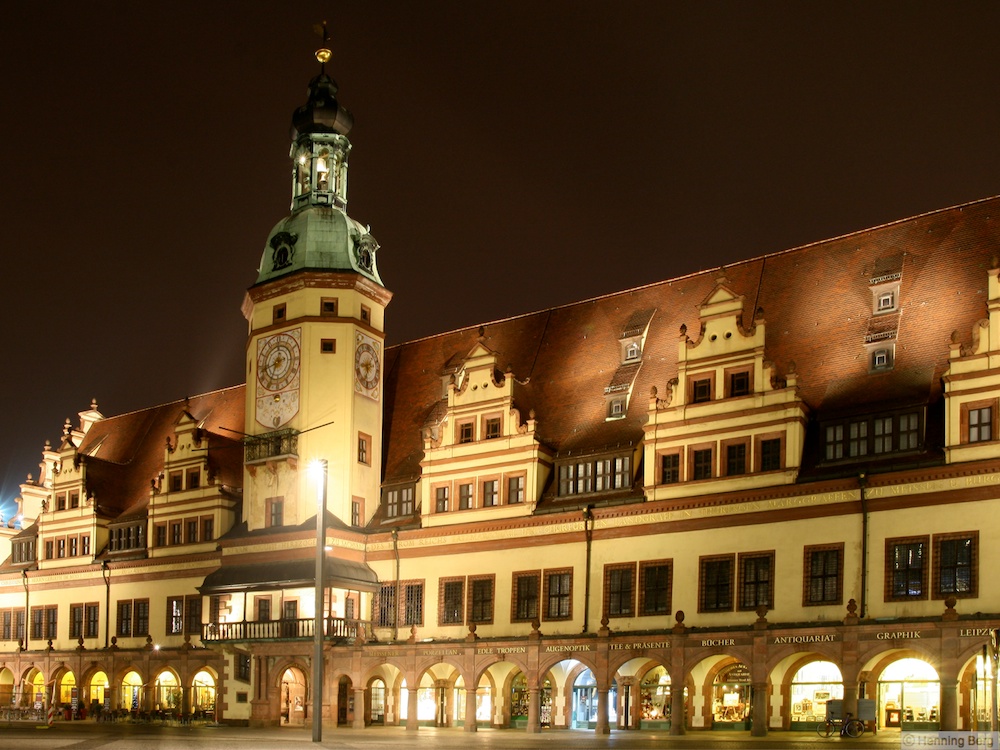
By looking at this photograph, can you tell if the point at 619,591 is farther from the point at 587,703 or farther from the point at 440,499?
the point at 440,499

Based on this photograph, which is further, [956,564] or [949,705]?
[956,564]

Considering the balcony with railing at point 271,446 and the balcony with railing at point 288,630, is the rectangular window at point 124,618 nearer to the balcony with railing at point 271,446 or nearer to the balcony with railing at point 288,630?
the balcony with railing at point 288,630

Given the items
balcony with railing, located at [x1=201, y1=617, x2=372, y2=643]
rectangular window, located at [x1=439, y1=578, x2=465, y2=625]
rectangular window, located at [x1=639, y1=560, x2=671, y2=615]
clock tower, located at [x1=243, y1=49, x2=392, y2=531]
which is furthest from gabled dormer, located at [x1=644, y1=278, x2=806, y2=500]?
clock tower, located at [x1=243, y1=49, x2=392, y2=531]

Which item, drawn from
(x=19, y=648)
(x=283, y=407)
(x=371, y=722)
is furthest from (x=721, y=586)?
(x=19, y=648)

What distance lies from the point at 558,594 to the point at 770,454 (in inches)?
365

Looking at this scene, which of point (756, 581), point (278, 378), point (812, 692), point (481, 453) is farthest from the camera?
point (278, 378)

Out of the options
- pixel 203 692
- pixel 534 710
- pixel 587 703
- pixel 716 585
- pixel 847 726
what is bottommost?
pixel 203 692

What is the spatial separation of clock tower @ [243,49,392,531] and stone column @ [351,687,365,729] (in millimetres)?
7066

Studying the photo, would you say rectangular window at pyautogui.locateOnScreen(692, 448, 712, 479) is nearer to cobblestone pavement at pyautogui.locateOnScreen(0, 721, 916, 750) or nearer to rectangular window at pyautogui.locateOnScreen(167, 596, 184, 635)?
cobblestone pavement at pyautogui.locateOnScreen(0, 721, 916, 750)

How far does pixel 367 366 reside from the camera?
182ft

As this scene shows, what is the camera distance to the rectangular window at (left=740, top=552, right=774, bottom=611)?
42500 mm

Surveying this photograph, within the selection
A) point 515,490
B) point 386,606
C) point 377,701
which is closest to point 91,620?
point 386,606

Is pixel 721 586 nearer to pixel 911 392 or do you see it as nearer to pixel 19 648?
pixel 911 392

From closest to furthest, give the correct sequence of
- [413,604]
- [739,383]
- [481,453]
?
[739,383] → [481,453] → [413,604]
